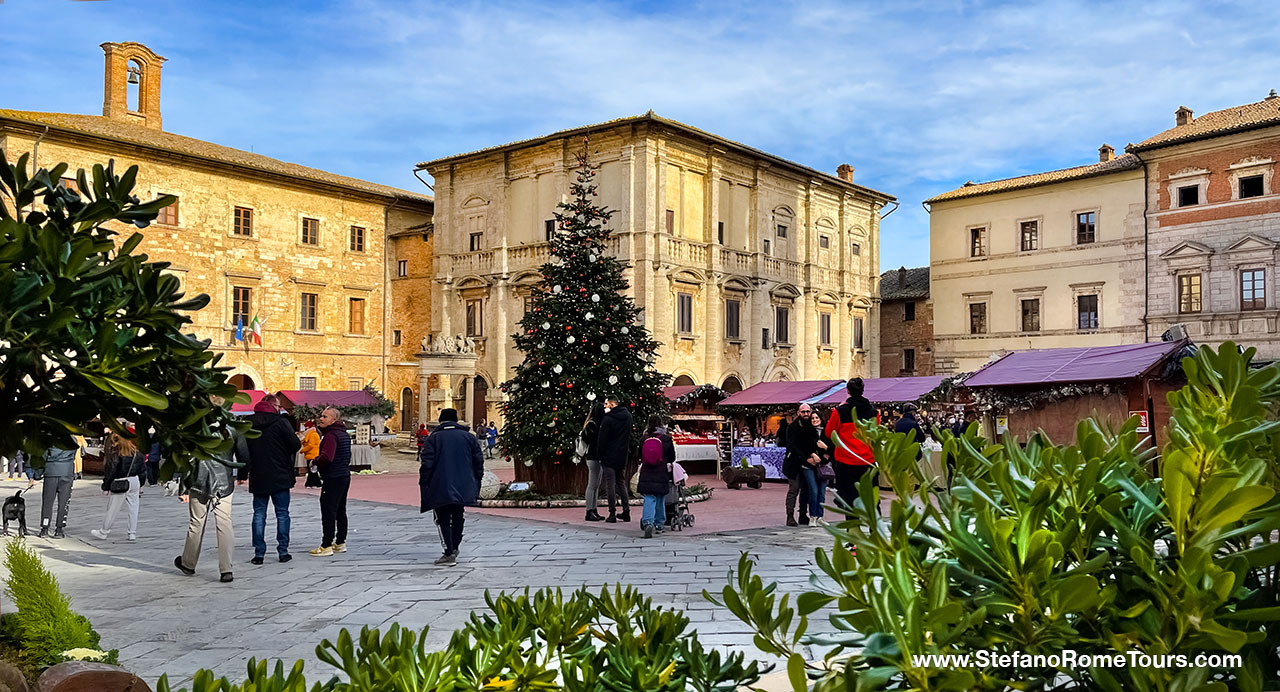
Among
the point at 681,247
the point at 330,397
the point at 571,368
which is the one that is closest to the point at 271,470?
the point at 571,368

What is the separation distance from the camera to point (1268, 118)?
Result: 28859mm

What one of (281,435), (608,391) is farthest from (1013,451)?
(608,391)

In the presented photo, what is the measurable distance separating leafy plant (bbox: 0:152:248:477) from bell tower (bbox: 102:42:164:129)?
121ft

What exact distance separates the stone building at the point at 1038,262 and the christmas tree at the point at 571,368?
24.4 m

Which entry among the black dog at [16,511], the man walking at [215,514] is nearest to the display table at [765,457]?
the man walking at [215,514]

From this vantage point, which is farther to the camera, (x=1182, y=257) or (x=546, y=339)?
(x=1182, y=257)

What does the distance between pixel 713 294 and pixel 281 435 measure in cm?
2321

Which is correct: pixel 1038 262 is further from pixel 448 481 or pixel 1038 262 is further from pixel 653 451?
pixel 448 481

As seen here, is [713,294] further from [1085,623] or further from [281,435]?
[1085,623]

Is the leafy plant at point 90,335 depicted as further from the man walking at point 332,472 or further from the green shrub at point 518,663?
the man walking at point 332,472

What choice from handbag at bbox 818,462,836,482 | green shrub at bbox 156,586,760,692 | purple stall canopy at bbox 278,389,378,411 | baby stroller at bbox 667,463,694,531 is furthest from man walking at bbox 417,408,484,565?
purple stall canopy at bbox 278,389,378,411

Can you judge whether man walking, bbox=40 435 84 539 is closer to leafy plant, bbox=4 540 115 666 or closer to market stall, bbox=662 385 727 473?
leafy plant, bbox=4 540 115 666

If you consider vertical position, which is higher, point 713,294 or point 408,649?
point 713,294

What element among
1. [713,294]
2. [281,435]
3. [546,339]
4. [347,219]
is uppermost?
[347,219]
